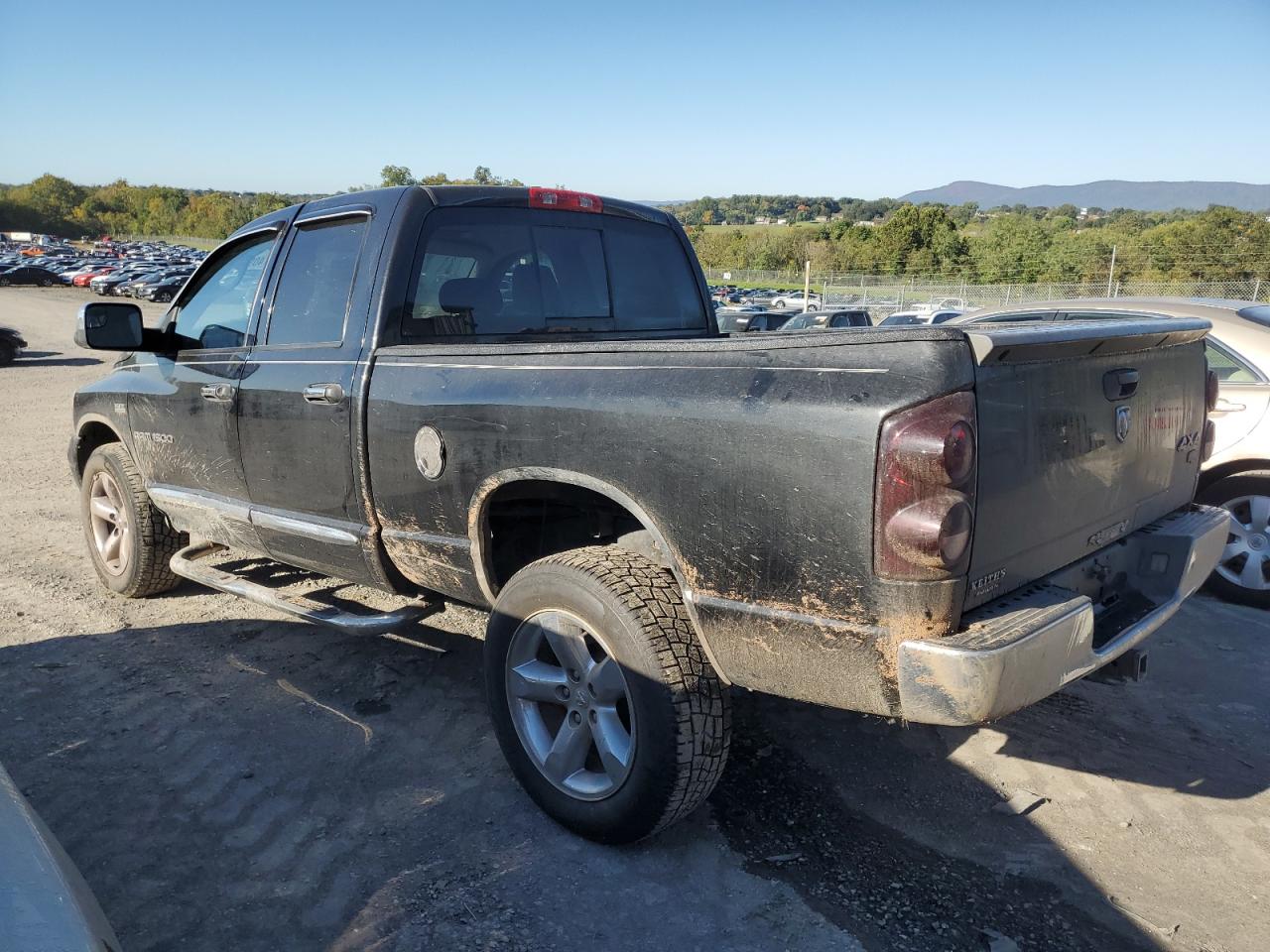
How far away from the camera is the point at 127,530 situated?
191 inches

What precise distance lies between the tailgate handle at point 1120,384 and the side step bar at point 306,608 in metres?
2.51

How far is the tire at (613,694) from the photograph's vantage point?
101 inches

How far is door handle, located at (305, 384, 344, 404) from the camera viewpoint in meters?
3.39

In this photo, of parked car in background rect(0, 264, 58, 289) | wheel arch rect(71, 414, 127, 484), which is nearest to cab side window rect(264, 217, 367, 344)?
wheel arch rect(71, 414, 127, 484)

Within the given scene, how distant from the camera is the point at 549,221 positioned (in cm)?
389

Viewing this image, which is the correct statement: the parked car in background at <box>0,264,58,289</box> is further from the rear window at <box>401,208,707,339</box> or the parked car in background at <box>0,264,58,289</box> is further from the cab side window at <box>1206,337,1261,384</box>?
the cab side window at <box>1206,337,1261,384</box>

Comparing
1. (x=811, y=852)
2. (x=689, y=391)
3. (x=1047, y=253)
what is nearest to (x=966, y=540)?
(x=689, y=391)

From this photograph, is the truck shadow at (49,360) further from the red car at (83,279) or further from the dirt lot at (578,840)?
the red car at (83,279)

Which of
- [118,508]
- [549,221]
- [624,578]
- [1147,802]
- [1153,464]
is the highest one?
[549,221]

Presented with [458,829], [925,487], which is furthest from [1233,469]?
[458,829]

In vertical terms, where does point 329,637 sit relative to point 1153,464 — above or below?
below

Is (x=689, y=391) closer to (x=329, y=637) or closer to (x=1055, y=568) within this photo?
(x=1055, y=568)

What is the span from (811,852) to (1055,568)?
1142mm

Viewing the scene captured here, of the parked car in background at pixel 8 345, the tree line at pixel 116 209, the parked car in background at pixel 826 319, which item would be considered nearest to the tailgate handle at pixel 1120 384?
the parked car in background at pixel 826 319
